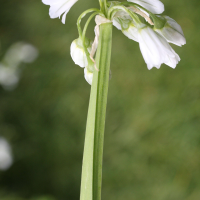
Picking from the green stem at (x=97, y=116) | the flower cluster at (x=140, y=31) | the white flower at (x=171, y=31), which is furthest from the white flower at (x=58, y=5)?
the white flower at (x=171, y=31)

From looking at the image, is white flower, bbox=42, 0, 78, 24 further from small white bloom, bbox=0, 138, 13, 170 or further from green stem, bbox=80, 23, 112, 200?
small white bloom, bbox=0, 138, 13, 170

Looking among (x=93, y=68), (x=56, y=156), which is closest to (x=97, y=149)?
(x=93, y=68)

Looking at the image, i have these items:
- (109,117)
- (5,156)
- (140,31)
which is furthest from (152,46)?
(5,156)

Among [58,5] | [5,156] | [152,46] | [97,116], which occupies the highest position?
[58,5]

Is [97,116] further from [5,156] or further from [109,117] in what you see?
[5,156]

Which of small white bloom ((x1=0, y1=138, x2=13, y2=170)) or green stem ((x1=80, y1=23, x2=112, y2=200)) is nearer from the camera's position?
green stem ((x1=80, y1=23, x2=112, y2=200))

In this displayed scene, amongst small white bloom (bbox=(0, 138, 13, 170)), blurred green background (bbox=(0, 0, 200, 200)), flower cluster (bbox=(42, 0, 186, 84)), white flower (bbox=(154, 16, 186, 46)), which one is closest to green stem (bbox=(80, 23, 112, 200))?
flower cluster (bbox=(42, 0, 186, 84))
